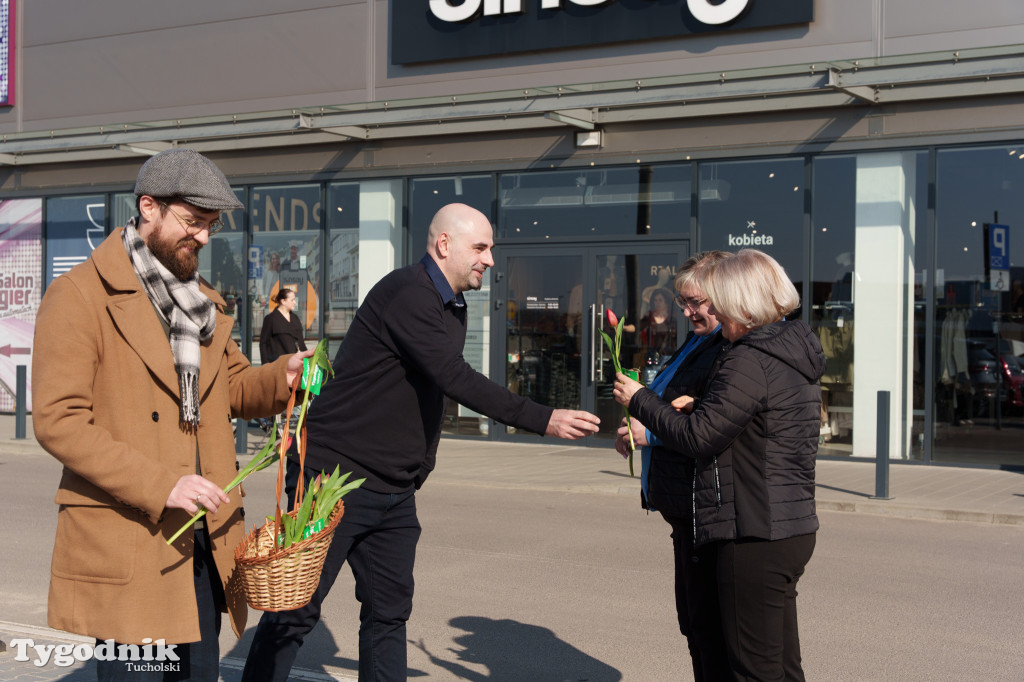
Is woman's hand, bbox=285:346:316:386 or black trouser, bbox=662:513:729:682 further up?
woman's hand, bbox=285:346:316:386

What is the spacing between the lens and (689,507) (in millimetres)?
3932

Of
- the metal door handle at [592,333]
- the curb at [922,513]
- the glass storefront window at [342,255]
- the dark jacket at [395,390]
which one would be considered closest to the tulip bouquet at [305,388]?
the dark jacket at [395,390]

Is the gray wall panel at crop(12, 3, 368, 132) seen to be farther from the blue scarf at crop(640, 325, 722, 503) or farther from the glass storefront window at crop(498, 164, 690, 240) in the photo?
the blue scarf at crop(640, 325, 722, 503)

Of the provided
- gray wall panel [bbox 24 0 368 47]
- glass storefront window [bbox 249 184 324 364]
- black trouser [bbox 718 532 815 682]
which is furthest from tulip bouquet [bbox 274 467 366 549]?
gray wall panel [bbox 24 0 368 47]

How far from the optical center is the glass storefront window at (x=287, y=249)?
17.5 meters

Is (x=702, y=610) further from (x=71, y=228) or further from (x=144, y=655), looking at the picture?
(x=71, y=228)

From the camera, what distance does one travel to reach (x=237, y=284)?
18.2 m

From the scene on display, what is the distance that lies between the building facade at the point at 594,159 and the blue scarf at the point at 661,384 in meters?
7.15

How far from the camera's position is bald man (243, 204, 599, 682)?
153 inches

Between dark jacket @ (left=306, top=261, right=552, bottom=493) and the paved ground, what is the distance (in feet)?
24.2

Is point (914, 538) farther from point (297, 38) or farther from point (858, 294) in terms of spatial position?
point (297, 38)

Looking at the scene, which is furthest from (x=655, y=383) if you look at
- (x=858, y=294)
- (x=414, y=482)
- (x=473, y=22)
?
(x=473, y=22)

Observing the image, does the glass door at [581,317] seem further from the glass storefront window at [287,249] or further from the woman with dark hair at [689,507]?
the woman with dark hair at [689,507]

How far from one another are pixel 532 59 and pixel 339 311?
497cm
